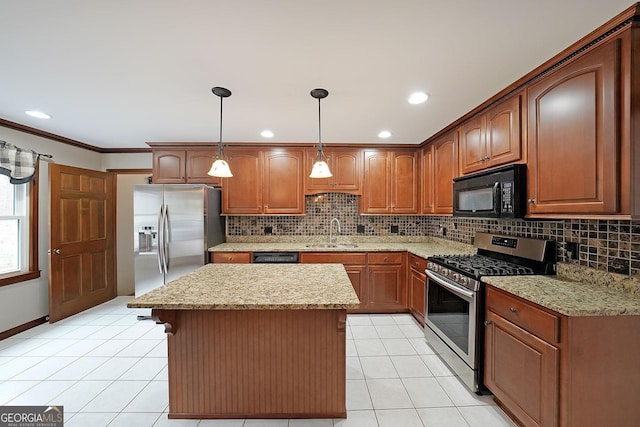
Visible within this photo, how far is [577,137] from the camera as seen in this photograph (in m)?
1.48

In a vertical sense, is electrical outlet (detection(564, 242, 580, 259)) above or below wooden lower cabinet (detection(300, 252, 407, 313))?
above

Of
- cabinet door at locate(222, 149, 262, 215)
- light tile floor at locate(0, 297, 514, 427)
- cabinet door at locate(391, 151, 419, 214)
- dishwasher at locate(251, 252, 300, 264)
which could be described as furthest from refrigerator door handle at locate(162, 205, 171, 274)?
cabinet door at locate(391, 151, 419, 214)

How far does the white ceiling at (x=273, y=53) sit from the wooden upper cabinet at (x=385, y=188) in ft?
3.45

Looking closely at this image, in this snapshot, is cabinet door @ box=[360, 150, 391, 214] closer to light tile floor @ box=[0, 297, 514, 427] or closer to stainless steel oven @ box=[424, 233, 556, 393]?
stainless steel oven @ box=[424, 233, 556, 393]

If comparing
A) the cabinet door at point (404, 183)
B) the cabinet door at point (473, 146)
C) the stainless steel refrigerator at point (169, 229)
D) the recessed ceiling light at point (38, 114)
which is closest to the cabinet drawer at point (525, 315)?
the cabinet door at point (473, 146)

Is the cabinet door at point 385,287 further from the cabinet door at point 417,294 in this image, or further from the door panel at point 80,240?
the door panel at point 80,240

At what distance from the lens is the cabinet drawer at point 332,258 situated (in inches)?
128

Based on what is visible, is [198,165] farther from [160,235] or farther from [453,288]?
[453,288]

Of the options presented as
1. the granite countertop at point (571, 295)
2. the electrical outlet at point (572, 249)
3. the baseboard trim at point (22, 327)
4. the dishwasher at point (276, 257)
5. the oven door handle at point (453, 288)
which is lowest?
the baseboard trim at point (22, 327)

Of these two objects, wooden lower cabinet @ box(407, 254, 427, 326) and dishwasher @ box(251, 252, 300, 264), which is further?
dishwasher @ box(251, 252, 300, 264)

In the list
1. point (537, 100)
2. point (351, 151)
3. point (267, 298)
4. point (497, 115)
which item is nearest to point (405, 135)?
point (351, 151)

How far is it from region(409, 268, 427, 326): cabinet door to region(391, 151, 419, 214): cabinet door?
2.94 feet

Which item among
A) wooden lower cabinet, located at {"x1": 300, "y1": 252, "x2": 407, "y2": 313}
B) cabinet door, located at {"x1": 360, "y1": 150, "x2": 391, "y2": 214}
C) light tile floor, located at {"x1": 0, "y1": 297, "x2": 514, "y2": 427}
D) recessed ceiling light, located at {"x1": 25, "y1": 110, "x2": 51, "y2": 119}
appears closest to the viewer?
light tile floor, located at {"x1": 0, "y1": 297, "x2": 514, "y2": 427}

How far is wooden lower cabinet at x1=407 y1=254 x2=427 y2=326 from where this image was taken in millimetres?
2891
